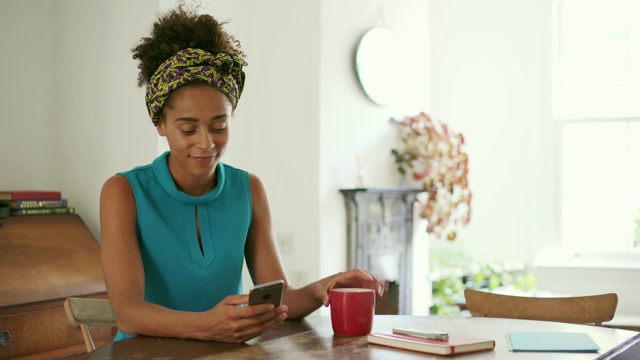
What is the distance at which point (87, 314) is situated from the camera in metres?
1.94

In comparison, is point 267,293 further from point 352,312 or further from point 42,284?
point 42,284

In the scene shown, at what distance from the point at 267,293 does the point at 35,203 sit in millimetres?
2089

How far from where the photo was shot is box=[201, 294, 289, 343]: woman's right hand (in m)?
1.56

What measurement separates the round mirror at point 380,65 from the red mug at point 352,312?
9.55 feet

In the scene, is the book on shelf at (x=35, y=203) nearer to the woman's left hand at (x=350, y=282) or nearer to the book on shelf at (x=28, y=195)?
the book on shelf at (x=28, y=195)

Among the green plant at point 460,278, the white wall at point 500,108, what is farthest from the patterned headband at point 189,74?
the white wall at point 500,108

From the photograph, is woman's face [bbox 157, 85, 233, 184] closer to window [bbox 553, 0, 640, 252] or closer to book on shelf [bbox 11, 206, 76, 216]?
book on shelf [bbox 11, 206, 76, 216]

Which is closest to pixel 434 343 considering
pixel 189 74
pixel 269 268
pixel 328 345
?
pixel 328 345

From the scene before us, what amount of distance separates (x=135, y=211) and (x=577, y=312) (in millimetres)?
1182

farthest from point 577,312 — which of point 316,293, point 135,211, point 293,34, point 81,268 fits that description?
point 293,34

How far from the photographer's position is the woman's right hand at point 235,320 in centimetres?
156

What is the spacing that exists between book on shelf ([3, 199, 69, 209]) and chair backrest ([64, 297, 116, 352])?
4.73 feet

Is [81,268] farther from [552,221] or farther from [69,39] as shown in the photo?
[552,221]

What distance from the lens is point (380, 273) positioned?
4.69 m
